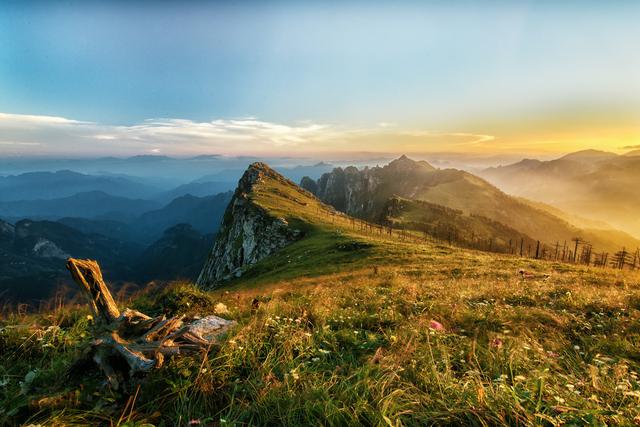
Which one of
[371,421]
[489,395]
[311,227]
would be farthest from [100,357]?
[311,227]

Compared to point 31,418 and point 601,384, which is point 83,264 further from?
point 601,384

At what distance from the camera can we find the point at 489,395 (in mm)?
3414

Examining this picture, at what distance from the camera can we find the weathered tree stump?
4430mm

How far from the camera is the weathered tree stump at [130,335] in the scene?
443 cm

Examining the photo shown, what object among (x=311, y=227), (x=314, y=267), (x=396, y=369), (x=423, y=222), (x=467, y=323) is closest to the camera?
(x=396, y=369)

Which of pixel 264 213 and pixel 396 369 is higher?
pixel 396 369

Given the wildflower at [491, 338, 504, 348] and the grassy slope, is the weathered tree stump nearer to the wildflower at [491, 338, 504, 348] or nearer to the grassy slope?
Result: the grassy slope

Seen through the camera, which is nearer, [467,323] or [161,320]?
[161,320]

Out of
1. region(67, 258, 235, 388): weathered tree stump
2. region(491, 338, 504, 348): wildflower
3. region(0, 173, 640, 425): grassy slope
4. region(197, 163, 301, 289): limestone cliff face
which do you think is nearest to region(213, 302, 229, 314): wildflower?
region(0, 173, 640, 425): grassy slope

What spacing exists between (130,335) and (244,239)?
3814 inches

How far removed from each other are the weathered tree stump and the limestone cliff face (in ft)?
193

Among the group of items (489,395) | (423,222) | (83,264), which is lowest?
(423,222)

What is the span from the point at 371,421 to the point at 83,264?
5.31 meters

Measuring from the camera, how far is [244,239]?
99812mm
